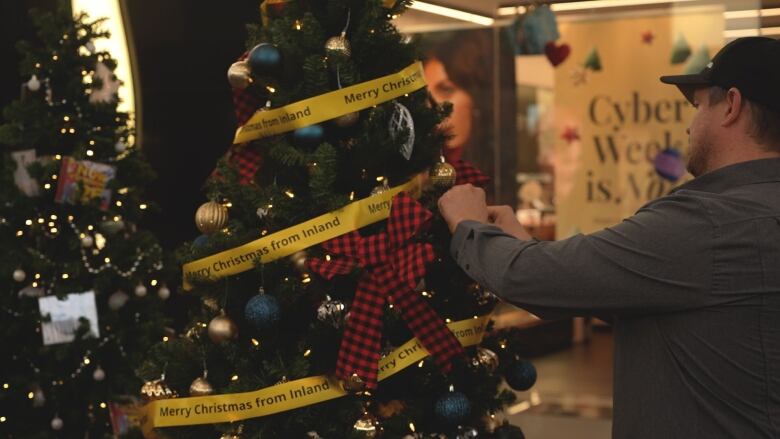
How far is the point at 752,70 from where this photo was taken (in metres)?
2.05

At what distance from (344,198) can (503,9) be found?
506 centimetres

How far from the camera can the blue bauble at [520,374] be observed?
9.85ft

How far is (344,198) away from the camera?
8.68 ft

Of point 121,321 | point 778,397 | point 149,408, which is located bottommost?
point 121,321

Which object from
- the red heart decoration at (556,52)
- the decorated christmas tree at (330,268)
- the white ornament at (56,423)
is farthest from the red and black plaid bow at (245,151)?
the red heart decoration at (556,52)

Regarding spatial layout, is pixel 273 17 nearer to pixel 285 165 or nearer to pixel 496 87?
pixel 285 165

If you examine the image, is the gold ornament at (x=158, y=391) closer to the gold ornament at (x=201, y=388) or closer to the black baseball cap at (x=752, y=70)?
the gold ornament at (x=201, y=388)

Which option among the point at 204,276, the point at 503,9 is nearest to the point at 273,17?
the point at 204,276

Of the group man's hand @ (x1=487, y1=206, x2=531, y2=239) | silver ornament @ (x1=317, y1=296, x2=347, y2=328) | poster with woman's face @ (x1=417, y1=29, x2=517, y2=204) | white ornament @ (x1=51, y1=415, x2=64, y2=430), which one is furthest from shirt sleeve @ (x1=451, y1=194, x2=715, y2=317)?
poster with woman's face @ (x1=417, y1=29, x2=517, y2=204)

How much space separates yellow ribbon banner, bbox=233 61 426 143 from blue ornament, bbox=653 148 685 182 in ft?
15.3

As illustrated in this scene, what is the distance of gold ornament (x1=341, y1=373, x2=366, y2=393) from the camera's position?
260cm

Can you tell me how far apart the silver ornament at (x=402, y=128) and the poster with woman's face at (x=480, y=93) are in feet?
15.7

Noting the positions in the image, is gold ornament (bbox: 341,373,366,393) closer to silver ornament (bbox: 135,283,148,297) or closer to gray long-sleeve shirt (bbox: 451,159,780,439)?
gray long-sleeve shirt (bbox: 451,159,780,439)

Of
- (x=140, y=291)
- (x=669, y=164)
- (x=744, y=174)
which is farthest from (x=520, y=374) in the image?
(x=669, y=164)
